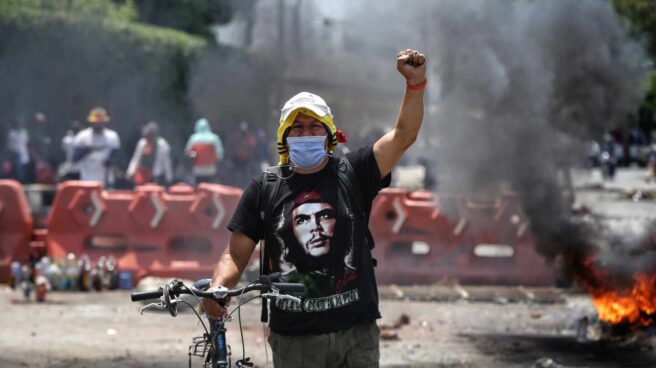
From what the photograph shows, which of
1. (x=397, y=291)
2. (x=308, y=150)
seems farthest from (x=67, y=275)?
(x=308, y=150)

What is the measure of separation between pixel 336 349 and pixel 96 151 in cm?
Result: 1083

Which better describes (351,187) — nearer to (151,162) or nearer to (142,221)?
(142,221)

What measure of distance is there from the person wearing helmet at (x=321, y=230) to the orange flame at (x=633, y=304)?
530 cm

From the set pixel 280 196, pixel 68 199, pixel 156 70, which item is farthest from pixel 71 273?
pixel 156 70

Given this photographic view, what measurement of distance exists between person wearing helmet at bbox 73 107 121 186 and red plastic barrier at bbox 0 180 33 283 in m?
2.34

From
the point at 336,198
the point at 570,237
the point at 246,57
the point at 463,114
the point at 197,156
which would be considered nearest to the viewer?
the point at 336,198

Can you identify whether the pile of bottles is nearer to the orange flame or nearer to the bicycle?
the orange flame

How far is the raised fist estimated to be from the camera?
167 inches

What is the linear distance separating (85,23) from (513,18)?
43.0 ft

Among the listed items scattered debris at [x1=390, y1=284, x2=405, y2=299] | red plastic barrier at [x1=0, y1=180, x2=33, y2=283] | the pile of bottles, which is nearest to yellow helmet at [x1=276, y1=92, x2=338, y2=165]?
scattered debris at [x1=390, y1=284, x2=405, y2=299]

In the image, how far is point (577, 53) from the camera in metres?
12.3

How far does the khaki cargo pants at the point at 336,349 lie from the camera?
13.8 ft

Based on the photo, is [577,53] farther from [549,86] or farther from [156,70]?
[156,70]

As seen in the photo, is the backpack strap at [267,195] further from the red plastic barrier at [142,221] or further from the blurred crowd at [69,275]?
the red plastic barrier at [142,221]
